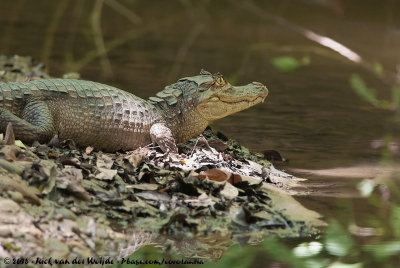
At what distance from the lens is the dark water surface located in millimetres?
3939

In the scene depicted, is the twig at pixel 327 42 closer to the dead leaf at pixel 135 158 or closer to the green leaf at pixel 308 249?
the green leaf at pixel 308 249

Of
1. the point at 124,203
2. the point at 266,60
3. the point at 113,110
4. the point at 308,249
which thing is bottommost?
the point at 308,249

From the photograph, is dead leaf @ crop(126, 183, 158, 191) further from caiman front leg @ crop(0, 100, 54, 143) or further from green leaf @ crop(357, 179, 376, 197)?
green leaf @ crop(357, 179, 376, 197)

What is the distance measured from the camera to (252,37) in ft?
45.8

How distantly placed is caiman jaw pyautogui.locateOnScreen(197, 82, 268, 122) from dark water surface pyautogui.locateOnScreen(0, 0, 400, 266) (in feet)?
1.55

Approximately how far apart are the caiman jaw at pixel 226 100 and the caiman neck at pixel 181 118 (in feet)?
0.24

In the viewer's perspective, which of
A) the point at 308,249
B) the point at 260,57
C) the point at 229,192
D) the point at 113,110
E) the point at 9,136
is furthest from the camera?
the point at 260,57

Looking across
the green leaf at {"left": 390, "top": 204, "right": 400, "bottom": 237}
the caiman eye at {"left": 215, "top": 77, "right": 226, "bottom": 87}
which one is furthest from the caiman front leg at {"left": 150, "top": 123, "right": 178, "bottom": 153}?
the green leaf at {"left": 390, "top": 204, "right": 400, "bottom": 237}

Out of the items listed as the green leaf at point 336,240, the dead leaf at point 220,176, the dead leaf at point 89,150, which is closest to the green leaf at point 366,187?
the green leaf at point 336,240

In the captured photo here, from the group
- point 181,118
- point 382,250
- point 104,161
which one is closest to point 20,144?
point 104,161

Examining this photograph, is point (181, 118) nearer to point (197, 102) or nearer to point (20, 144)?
point (197, 102)

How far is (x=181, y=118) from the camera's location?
5816 millimetres

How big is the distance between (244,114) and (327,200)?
10.9 feet

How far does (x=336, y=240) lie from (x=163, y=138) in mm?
1905
